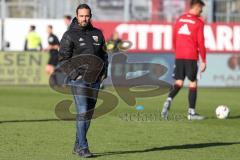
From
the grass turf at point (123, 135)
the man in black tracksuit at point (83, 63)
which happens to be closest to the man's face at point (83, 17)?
the man in black tracksuit at point (83, 63)

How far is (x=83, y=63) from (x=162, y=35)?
21291 mm

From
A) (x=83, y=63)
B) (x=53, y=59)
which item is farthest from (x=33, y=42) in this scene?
(x=83, y=63)

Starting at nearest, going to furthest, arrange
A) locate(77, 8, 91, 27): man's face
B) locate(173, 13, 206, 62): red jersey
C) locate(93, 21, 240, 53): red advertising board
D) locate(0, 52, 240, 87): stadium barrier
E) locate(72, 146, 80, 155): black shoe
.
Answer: locate(77, 8, 91, 27): man's face
locate(72, 146, 80, 155): black shoe
locate(173, 13, 206, 62): red jersey
locate(0, 52, 240, 87): stadium barrier
locate(93, 21, 240, 53): red advertising board

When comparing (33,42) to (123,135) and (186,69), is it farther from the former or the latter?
(123,135)

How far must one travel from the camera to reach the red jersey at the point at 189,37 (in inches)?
567

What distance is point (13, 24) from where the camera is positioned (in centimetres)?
3045

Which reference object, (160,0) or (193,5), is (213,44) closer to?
(160,0)

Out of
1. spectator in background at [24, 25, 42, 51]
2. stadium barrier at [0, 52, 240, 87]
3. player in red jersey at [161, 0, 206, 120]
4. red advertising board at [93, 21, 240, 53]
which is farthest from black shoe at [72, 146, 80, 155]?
Result: red advertising board at [93, 21, 240, 53]

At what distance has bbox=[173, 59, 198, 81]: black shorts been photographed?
14.7 m

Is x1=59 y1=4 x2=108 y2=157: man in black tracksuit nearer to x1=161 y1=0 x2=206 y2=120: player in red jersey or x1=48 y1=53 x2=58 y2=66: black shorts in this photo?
x1=161 y1=0 x2=206 y2=120: player in red jersey

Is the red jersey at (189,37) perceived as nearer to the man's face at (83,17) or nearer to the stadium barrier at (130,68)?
the man's face at (83,17)

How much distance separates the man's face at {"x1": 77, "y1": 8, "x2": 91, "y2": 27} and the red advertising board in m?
21.0

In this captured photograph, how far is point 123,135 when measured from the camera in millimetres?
12109

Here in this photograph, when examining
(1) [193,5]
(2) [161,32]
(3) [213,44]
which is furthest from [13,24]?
(1) [193,5]
